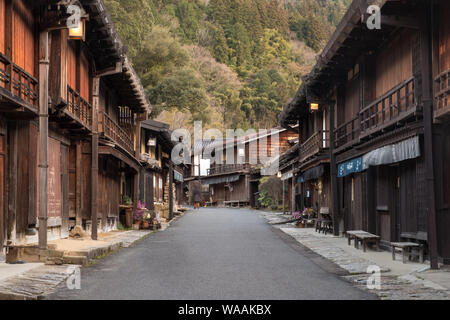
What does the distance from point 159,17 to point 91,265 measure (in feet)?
224

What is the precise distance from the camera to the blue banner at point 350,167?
18342mm

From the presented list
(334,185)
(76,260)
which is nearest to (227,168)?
(334,185)

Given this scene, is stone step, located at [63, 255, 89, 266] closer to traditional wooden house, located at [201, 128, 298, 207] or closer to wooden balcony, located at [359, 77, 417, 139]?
wooden balcony, located at [359, 77, 417, 139]

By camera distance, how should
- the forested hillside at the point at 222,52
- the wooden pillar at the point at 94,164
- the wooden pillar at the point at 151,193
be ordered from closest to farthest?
the wooden pillar at the point at 94,164 < the wooden pillar at the point at 151,193 < the forested hillside at the point at 222,52

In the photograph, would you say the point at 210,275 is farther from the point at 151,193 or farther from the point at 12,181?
the point at 151,193

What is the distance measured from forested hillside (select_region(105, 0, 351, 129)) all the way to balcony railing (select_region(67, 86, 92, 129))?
116ft

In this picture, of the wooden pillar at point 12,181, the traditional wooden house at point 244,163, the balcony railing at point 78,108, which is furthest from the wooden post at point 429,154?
the traditional wooden house at point 244,163

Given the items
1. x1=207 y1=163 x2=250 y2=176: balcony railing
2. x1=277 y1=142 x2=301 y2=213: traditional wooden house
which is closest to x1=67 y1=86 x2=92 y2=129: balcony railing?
x1=277 y1=142 x2=301 y2=213: traditional wooden house

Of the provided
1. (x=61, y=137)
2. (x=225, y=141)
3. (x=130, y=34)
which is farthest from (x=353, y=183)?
(x=225, y=141)

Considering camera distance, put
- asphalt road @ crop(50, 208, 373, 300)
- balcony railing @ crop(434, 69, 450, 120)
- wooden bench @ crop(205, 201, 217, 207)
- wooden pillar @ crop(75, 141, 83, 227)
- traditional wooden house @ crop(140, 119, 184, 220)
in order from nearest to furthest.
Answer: asphalt road @ crop(50, 208, 373, 300), balcony railing @ crop(434, 69, 450, 120), wooden pillar @ crop(75, 141, 83, 227), traditional wooden house @ crop(140, 119, 184, 220), wooden bench @ crop(205, 201, 217, 207)

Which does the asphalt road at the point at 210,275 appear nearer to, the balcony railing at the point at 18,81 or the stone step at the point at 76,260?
the stone step at the point at 76,260

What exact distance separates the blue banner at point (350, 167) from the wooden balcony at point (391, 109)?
119 cm

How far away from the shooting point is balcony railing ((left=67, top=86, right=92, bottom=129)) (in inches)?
648

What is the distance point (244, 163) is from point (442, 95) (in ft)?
173
